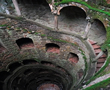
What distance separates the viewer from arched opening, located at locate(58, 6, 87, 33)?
31.8 ft

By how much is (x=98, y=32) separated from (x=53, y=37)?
14.8ft

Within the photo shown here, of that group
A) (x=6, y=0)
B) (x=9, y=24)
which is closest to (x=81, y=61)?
(x=9, y=24)

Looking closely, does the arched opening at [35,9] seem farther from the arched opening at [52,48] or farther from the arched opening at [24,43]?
the arched opening at [52,48]

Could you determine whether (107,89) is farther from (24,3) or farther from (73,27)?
(24,3)

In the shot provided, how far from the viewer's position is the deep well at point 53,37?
7394mm

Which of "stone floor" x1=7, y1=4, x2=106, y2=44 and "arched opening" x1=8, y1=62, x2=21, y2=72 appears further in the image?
"arched opening" x1=8, y1=62, x2=21, y2=72

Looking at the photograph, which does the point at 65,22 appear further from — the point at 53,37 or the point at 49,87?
the point at 49,87

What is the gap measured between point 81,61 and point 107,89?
5.23 metres

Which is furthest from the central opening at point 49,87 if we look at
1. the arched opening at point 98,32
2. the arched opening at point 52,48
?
the arched opening at point 98,32

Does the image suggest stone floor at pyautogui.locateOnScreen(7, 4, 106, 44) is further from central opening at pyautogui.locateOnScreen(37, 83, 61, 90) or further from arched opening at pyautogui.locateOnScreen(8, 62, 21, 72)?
central opening at pyautogui.locateOnScreen(37, 83, 61, 90)

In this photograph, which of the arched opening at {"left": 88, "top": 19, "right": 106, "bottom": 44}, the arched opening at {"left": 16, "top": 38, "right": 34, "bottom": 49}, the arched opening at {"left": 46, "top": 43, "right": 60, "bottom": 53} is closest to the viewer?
the arched opening at {"left": 88, "top": 19, "right": 106, "bottom": 44}

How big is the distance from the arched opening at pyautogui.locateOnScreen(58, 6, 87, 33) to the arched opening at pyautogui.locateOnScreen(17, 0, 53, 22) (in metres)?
1.61

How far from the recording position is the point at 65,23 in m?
10.3

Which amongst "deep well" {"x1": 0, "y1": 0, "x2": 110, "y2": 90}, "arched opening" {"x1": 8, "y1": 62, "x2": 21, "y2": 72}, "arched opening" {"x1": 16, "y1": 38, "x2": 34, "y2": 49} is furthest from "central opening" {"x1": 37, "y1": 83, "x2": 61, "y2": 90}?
"arched opening" {"x1": 16, "y1": 38, "x2": 34, "y2": 49}
